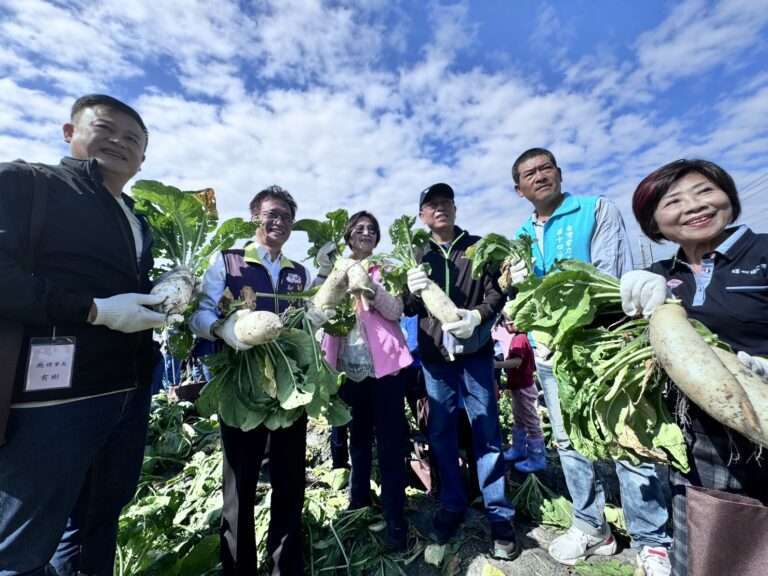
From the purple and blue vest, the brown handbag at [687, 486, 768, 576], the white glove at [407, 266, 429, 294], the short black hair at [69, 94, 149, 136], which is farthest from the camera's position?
the white glove at [407, 266, 429, 294]

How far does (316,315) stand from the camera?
2867 millimetres

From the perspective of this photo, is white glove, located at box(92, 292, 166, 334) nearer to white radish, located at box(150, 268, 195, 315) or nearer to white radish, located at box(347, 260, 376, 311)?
white radish, located at box(150, 268, 195, 315)

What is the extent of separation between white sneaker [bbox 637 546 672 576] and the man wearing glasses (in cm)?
245

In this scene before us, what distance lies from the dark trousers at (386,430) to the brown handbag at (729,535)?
2.04m

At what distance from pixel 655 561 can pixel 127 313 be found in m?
3.79

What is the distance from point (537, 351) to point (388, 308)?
51.4 inches

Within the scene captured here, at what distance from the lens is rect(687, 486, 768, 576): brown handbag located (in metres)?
1.26

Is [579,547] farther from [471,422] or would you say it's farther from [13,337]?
[13,337]

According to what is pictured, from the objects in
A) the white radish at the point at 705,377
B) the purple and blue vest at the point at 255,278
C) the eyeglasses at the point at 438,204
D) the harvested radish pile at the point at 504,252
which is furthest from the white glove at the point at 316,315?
the white radish at the point at 705,377

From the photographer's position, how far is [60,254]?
74.5 inches

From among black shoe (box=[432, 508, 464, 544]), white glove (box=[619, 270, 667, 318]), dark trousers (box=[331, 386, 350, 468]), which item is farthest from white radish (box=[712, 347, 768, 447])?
dark trousers (box=[331, 386, 350, 468])

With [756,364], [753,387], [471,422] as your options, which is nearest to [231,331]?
[471,422]

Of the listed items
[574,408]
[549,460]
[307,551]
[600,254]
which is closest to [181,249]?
[307,551]

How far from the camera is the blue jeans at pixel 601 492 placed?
8.21 ft
